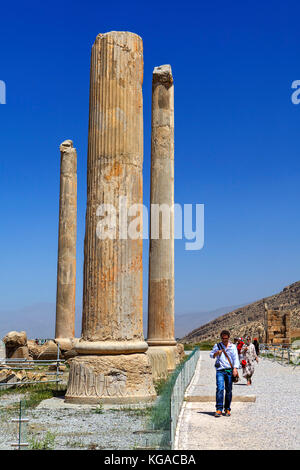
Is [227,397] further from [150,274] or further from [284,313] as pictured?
[284,313]

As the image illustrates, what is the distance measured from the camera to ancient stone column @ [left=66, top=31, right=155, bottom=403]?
35.8 ft

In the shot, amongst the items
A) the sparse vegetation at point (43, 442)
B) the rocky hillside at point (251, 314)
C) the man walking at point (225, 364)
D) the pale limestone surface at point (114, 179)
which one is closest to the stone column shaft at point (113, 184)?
the pale limestone surface at point (114, 179)

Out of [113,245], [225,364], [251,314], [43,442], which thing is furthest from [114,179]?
[251,314]

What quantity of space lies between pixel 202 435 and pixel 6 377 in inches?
356

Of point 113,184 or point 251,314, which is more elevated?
point 113,184

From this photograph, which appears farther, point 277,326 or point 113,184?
point 277,326

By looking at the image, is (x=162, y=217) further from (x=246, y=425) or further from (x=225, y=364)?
(x=246, y=425)

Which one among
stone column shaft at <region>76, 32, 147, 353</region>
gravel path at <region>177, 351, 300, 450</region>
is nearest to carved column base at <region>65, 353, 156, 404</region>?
stone column shaft at <region>76, 32, 147, 353</region>

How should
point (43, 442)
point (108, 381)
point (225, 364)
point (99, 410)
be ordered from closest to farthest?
point (43, 442)
point (99, 410)
point (225, 364)
point (108, 381)

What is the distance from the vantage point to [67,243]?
78.3 feet

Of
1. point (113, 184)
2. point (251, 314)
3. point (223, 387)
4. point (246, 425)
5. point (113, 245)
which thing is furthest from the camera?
point (251, 314)

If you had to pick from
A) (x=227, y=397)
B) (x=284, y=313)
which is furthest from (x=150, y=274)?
(x=284, y=313)

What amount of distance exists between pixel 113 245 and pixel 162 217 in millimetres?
7028

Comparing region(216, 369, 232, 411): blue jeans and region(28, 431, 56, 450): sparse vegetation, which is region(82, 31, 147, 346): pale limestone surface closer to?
region(216, 369, 232, 411): blue jeans
